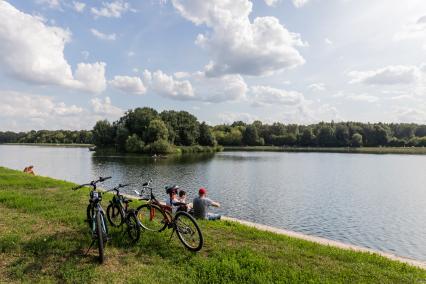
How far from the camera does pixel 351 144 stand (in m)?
145

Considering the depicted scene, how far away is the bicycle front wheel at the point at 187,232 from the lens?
778 centimetres

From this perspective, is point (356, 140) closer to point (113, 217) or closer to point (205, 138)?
point (205, 138)

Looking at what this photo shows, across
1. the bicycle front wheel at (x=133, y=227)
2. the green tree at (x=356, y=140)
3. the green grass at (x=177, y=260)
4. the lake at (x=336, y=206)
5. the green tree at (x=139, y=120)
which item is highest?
the green tree at (x=139, y=120)

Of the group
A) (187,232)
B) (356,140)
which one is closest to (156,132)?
(187,232)

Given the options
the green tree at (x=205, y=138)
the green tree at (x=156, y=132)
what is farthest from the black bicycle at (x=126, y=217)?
the green tree at (x=205, y=138)

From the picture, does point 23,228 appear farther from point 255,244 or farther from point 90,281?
point 255,244

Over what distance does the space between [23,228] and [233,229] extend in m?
6.31

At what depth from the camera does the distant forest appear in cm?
9056

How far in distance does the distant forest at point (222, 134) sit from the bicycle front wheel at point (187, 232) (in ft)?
258

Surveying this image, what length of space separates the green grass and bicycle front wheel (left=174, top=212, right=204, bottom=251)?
206mm

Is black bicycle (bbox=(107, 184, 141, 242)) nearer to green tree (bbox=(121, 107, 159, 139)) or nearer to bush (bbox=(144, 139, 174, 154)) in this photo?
bush (bbox=(144, 139, 174, 154))

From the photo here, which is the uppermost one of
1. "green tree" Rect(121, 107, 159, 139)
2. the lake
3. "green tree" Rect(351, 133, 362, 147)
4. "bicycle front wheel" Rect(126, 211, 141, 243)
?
"green tree" Rect(121, 107, 159, 139)

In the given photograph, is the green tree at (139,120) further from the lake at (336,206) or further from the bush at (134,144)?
the lake at (336,206)

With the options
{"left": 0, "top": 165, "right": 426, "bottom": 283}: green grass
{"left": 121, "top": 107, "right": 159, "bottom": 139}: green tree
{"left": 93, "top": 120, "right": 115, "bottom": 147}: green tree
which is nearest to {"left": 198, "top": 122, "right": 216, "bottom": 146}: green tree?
{"left": 121, "top": 107, "right": 159, "bottom": 139}: green tree
